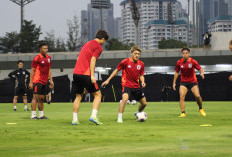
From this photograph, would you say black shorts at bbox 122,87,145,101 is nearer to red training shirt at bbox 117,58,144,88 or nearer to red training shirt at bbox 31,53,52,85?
red training shirt at bbox 117,58,144,88

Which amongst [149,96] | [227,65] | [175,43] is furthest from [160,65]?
[175,43]

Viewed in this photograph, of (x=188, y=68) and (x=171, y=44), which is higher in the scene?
(x=171, y=44)

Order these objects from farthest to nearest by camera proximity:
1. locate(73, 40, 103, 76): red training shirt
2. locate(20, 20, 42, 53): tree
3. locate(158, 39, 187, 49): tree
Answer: locate(158, 39, 187, 49): tree
locate(20, 20, 42, 53): tree
locate(73, 40, 103, 76): red training shirt

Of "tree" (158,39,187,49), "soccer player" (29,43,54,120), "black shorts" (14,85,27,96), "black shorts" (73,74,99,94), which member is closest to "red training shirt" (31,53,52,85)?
"soccer player" (29,43,54,120)

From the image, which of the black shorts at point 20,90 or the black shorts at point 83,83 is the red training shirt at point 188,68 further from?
the black shorts at point 20,90

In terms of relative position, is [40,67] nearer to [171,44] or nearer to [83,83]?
[83,83]

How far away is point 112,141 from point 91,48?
355 cm

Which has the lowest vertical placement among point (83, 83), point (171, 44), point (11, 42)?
point (83, 83)

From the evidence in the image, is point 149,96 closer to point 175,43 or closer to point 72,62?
point 72,62

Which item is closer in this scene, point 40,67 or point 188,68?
point 40,67

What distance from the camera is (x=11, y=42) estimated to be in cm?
10562

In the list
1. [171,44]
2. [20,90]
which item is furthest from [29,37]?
[20,90]

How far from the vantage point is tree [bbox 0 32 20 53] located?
348 feet

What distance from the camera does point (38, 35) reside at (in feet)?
358
